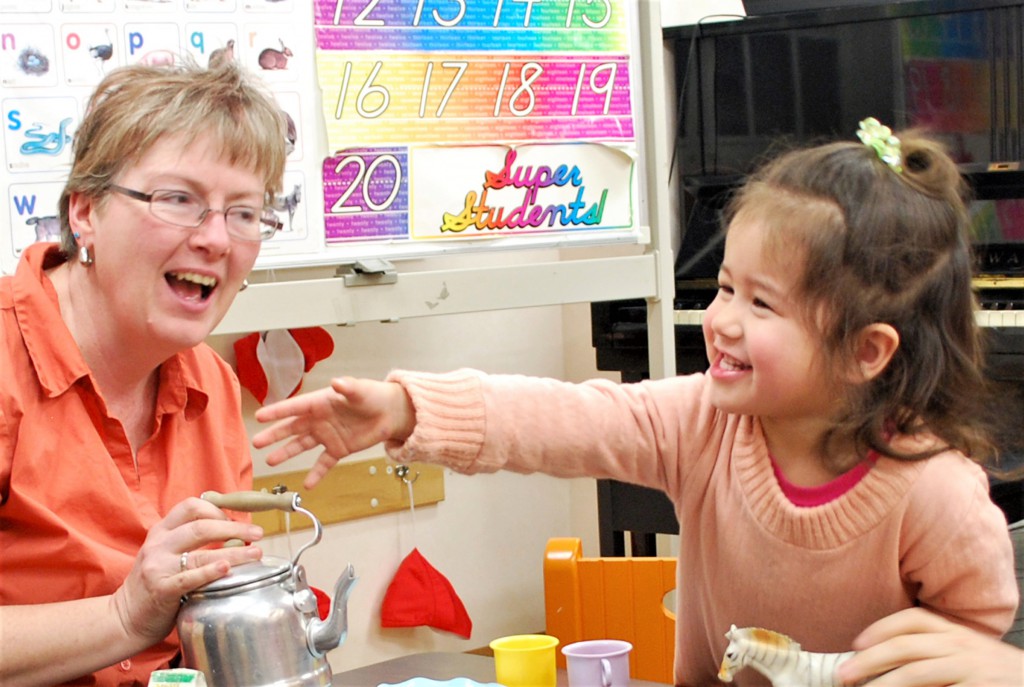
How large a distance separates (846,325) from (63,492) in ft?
2.64

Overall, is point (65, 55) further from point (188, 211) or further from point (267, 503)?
point (267, 503)

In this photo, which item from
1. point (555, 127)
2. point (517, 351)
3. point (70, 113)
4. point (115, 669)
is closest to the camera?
point (115, 669)

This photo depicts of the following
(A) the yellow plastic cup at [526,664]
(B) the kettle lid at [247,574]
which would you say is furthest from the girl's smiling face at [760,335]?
(B) the kettle lid at [247,574]

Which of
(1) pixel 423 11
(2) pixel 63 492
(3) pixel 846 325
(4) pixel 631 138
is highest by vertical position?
(1) pixel 423 11

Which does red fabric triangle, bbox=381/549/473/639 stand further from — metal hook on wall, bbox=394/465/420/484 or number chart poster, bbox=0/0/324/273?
number chart poster, bbox=0/0/324/273

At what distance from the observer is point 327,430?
3.71 ft

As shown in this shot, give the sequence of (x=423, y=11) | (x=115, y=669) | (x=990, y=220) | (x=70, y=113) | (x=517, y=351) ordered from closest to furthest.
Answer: (x=115, y=669) < (x=70, y=113) < (x=423, y=11) < (x=990, y=220) < (x=517, y=351)

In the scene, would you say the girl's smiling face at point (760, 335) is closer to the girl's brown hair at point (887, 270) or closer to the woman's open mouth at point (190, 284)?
the girl's brown hair at point (887, 270)

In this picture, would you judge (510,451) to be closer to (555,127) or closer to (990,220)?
(555,127)

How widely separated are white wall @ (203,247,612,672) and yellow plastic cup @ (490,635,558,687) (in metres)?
1.49

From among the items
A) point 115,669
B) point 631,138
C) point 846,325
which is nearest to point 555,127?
point 631,138

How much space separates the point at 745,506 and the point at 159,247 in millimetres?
686

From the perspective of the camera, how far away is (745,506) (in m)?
1.20

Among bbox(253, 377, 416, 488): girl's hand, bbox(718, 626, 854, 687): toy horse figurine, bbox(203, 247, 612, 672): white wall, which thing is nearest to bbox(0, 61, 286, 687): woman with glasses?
bbox(253, 377, 416, 488): girl's hand
